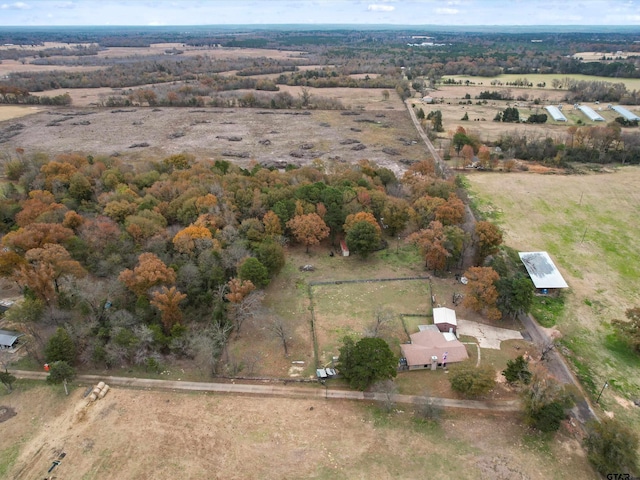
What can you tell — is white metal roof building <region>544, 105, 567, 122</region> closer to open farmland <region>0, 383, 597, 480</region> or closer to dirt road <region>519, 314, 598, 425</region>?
dirt road <region>519, 314, 598, 425</region>

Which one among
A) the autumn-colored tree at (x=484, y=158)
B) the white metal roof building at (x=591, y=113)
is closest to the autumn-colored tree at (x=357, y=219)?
the autumn-colored tree at (x=484, y=158)

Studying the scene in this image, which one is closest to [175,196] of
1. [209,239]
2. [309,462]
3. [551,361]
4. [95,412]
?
[209,239]

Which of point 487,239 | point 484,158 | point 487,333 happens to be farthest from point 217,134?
point 487,333

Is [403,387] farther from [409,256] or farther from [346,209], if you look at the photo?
[346,209]

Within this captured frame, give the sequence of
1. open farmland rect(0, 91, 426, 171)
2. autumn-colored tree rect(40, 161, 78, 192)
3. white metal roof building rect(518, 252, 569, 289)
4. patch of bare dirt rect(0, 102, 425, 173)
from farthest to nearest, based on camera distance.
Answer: open farmland rect(0, 91, 426, 171) → patch of bare dirt rect(0, 102, 425, 173) → autumn-colored tree rect(40, 161, 78, 192) → white metal roof building rect(518, 252, 569, 289)

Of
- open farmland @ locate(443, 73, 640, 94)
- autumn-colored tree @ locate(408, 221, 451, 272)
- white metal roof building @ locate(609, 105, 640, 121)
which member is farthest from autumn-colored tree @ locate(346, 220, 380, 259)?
open farmland @ locate(443, 73, 640, 94)
